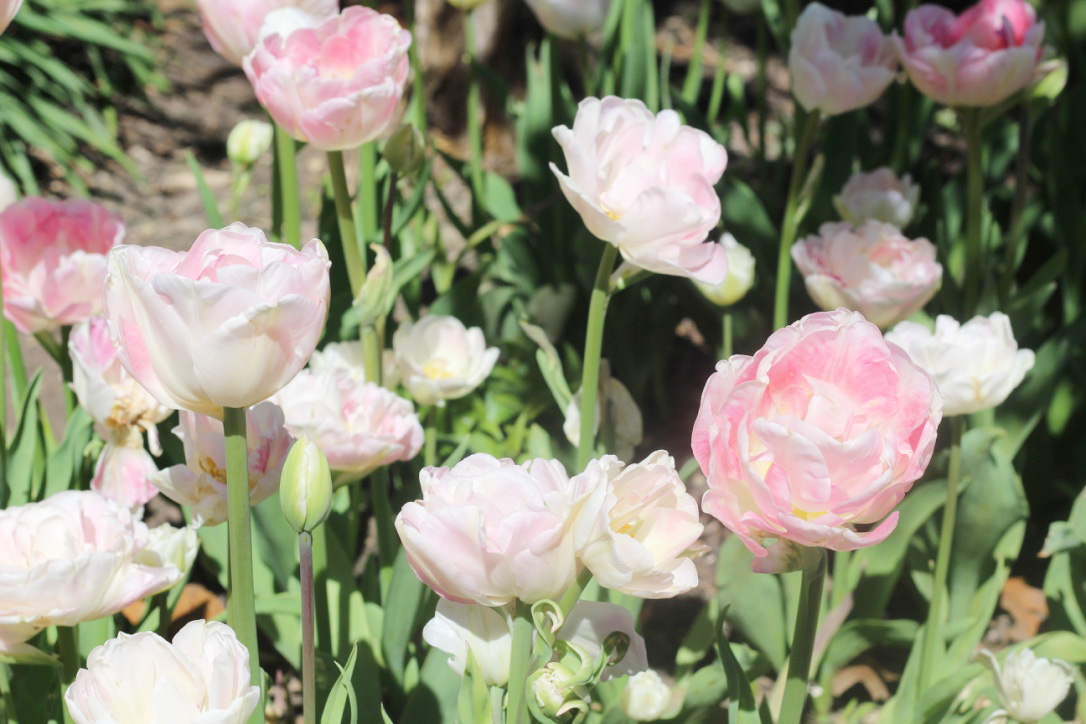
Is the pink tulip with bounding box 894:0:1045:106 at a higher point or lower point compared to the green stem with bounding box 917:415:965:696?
higher

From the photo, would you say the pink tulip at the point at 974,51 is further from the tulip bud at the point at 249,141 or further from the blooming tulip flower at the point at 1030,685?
the tulip bud at the point at 249,141

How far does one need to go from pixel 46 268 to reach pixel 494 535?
71 cm

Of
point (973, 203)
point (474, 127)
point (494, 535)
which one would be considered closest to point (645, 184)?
point (494, 535)

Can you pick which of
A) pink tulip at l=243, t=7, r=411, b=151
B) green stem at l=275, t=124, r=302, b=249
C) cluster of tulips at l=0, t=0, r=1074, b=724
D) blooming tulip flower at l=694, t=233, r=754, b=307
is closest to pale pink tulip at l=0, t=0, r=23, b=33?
cluster of tulips at l=0, t=0, r=1074, b=724

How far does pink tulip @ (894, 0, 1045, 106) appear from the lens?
1.33 meters

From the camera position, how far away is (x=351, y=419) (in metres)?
0.99

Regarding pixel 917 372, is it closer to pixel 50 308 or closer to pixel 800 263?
pixel 800 263

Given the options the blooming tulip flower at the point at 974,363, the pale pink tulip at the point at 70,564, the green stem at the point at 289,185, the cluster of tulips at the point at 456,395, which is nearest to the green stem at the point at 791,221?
the cluster of tulips at the point at 456,395

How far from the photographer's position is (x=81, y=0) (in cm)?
320

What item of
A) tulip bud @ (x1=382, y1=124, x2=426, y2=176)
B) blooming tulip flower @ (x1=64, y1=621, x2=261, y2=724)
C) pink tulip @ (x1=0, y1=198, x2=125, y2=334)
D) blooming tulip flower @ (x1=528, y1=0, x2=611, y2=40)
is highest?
blooming tulip flower @ (x1=528, y1=0, x2=611, y2=40)

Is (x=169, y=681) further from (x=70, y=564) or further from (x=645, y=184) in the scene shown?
(x=645, y=184)

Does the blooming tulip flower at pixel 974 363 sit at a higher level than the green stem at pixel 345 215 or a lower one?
lower

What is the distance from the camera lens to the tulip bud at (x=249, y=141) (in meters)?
1.47

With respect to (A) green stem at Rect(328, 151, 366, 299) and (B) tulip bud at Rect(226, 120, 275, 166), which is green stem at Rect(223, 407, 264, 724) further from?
(B) tulip bud at Rect(226, 120, 275, 166)
